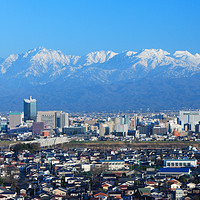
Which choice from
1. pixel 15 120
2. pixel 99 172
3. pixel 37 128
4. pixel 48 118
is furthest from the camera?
A: pixel 48 118

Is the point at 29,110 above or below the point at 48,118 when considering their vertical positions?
above

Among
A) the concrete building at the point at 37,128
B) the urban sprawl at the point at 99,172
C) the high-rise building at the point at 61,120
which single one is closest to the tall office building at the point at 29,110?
the high-rise building at the point at 61,120

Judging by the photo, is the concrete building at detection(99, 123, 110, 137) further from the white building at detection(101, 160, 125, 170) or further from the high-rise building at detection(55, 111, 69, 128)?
the white building at detection(101, 160, 125, 170)

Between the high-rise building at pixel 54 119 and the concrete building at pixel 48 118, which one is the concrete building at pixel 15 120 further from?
the high-rise building at pixel 54 119

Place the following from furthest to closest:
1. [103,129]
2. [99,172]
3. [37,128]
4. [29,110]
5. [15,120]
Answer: [29,110], [15,120], [37,128], [103,129], [99,172]

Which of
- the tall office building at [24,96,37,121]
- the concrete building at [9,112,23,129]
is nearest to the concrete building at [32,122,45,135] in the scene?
the concrete building at [9,112,23,129]

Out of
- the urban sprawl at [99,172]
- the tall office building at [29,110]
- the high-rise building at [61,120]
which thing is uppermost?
the tall office building at [29,110]

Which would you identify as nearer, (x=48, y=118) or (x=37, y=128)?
(x=37, y=128)

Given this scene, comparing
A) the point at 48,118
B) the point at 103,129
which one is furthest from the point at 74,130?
the point at 48,118

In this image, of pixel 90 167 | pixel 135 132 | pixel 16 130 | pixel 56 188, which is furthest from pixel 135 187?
pixel 16 130

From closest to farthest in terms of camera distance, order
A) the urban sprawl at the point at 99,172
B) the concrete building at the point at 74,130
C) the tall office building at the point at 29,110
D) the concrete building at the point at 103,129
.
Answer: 1. the urban sprawl at the point at 99,172
2. the concrete building at the point at 103,129
3. the concrete building at the point at 74,130
4. the tall office building at the point at 29,110

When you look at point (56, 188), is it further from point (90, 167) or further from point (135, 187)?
point (90, 167)

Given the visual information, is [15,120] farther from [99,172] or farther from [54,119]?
[99,172]
